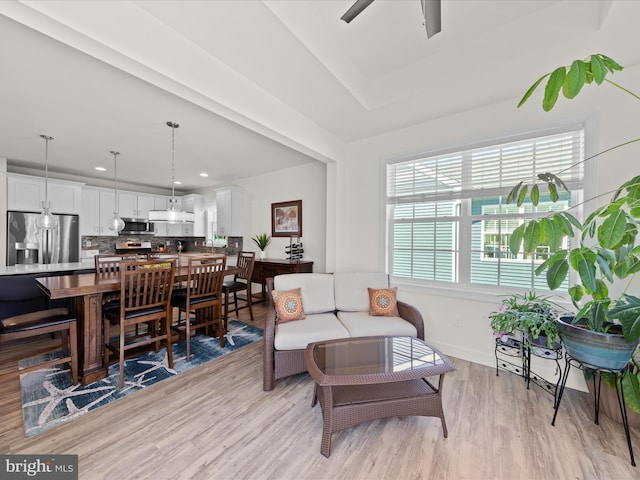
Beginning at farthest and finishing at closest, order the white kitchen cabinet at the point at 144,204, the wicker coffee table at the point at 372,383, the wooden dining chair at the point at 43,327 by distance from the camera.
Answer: the white kitchen cabinet at the point at 144,204
the wooden dining chair at the point at 43,327
the wicker coffee table at the point at 372,383

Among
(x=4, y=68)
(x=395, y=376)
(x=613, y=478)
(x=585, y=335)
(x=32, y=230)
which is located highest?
(x=4, y=68)

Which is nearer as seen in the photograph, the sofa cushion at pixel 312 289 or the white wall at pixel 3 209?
the sofa cushion at pixel 312 289

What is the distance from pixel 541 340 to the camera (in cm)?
208

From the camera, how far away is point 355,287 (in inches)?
119

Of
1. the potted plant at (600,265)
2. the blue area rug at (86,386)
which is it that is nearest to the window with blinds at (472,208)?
the potted plant at (600,265)

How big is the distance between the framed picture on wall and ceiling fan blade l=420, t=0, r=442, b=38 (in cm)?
349

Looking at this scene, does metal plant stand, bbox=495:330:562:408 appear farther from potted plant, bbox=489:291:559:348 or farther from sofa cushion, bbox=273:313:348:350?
sofa cushion, bbox=273:313:348:350

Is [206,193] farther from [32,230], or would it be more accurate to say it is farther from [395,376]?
[395,376]

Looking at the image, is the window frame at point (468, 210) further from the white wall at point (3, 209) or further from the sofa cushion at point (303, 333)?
the white wall at point (3, 209)

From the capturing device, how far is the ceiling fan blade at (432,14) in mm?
1256

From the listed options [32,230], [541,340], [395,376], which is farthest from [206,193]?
[541,340]

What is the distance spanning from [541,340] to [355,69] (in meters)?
2.86

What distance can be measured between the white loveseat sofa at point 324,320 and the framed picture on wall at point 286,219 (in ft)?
6.27

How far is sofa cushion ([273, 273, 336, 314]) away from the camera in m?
2.84
